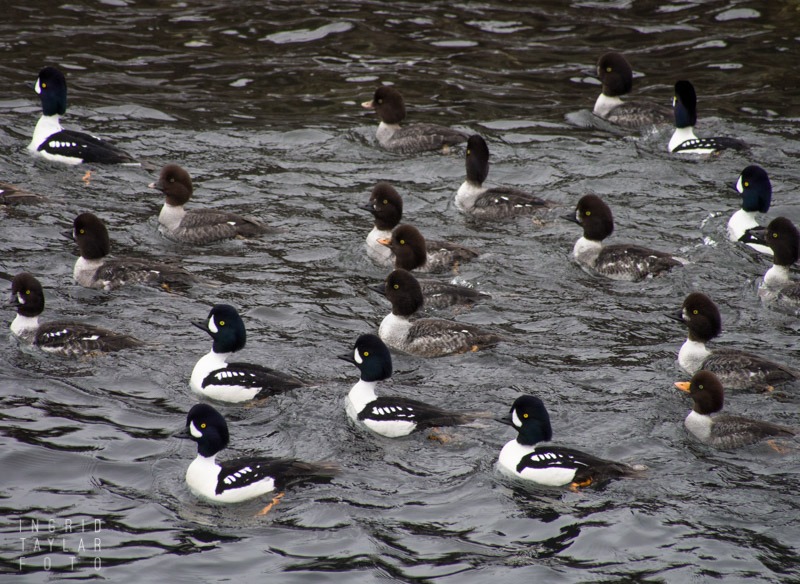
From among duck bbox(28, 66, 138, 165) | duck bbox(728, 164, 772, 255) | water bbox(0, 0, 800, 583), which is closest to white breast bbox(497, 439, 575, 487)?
water bbox(0, 0, 800, 583)

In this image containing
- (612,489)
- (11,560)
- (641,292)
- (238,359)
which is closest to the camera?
(11,560)

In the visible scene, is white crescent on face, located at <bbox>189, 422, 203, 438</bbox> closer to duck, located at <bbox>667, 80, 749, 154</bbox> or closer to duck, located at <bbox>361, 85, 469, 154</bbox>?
duck, located at <bbox>361, 85, 469, 154</bbox>

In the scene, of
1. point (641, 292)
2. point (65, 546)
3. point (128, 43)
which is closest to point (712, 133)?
point (641, 292)

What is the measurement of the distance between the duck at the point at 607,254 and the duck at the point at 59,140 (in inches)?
280

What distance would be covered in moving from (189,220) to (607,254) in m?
5.65

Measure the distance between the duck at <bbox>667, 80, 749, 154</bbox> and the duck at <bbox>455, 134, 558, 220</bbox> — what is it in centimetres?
301

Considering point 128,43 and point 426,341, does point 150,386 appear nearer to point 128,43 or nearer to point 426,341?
point 426,341

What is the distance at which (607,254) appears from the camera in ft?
43.0

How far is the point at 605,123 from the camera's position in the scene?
18.0 meters

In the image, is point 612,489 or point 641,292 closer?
point 612,489

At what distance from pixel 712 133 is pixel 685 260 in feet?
16.7

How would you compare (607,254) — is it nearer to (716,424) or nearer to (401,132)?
(716,424)

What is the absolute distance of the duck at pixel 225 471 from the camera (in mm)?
8453

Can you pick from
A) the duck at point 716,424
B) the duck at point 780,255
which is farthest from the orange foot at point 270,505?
the duck at point 780,255
